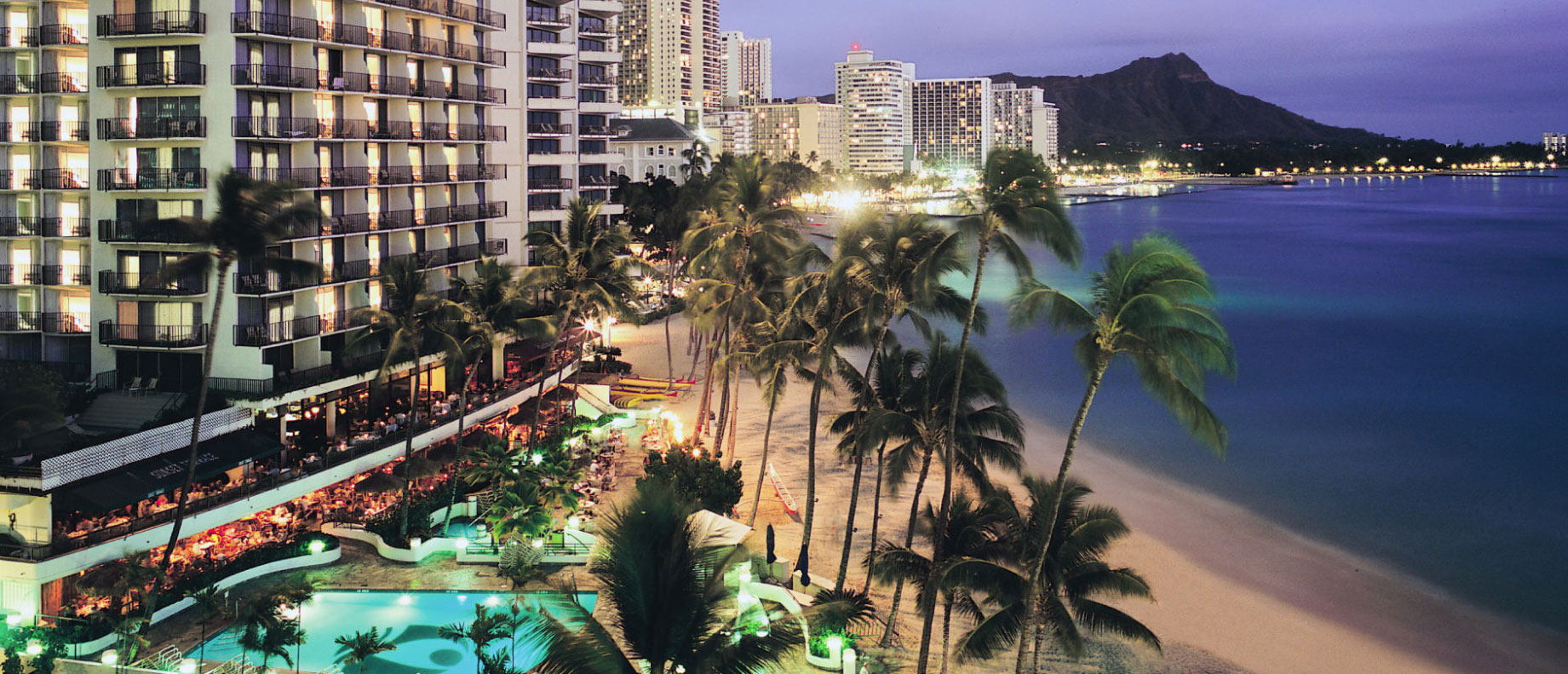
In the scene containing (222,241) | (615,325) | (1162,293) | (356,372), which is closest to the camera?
(1162,293)

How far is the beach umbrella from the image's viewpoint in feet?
109

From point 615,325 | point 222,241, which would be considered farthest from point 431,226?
point 615,325

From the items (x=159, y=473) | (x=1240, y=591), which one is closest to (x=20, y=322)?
(x=159, y=473)

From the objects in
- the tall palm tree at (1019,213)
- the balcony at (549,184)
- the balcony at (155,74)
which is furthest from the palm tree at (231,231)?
the balcony at (549,184)

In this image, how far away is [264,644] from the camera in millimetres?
20906

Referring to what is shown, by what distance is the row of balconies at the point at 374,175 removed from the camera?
36.6 meters

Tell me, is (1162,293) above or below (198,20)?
below

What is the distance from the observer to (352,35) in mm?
39219

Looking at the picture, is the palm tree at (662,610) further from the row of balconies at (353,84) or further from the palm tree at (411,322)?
the row of balconies at (353,84)

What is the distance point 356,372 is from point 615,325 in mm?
37378

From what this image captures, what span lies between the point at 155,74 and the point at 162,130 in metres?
1.66

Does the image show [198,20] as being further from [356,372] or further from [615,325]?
[615,325]

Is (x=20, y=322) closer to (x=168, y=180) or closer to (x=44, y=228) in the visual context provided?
(x=44, y=228)

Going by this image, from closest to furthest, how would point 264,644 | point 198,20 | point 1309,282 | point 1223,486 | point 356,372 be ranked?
point 264,644 → point 198,20 → point 356,372 → point 1223,486 → point 1309,282
